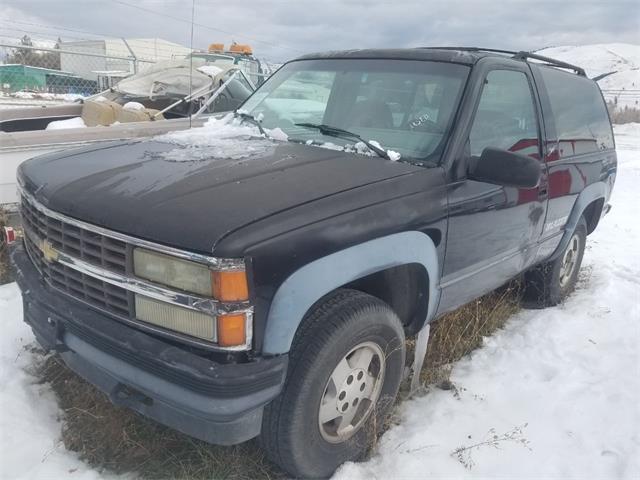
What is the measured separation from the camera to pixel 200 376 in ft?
6.54

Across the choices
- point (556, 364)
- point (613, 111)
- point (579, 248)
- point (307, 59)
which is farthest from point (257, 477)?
point (613, 111)

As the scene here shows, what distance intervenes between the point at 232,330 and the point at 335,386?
2.25ft

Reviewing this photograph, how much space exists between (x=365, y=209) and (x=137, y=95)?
5692 mm

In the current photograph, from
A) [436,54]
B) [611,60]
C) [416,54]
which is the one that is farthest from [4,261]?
[611,60]

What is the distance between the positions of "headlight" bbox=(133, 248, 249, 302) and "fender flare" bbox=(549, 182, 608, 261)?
123 inches

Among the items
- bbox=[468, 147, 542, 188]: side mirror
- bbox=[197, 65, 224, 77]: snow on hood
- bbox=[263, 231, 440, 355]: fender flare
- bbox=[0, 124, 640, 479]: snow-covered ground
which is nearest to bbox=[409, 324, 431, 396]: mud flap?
bbox=[0, 124, 640, 479]: snow-covered ground

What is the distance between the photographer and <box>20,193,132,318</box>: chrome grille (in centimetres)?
219

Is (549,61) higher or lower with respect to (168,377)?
higher

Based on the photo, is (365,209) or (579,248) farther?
(579,248)

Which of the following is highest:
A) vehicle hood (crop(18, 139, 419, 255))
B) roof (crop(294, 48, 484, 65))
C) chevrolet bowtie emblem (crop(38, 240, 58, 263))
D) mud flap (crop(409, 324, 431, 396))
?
roof (crop(294, 48, 484, 65))

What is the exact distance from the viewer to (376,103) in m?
3.23

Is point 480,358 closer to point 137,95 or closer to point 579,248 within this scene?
point 579,248

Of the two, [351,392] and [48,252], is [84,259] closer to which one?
[48,252]

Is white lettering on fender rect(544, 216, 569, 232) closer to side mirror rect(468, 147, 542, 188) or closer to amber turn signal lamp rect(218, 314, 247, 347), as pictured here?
side mirror rect(468, 147, 542, 188)
